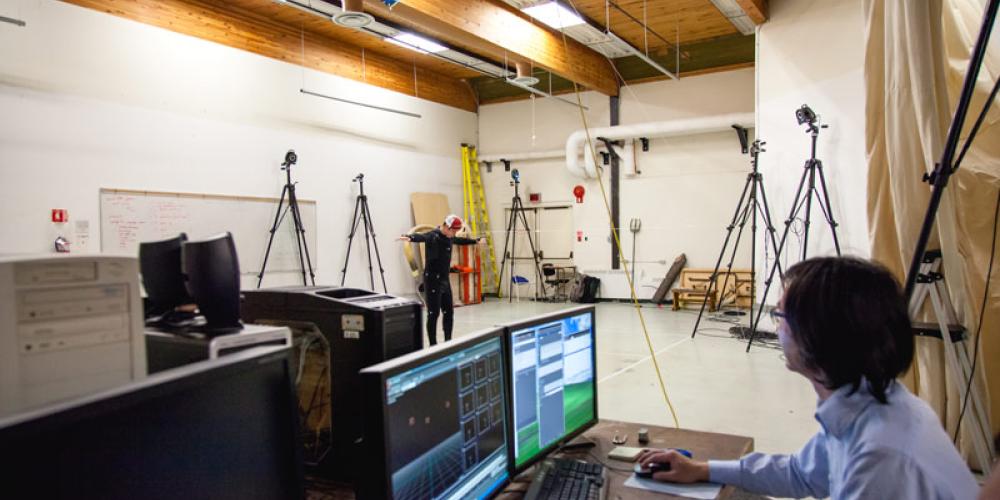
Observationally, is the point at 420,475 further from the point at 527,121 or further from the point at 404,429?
the point at 527,121

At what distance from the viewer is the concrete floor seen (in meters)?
3.77

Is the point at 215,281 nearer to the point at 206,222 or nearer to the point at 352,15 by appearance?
the point at 352,15

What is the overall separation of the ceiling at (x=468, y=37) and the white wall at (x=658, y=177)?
1.27ft

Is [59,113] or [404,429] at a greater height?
[59,113]

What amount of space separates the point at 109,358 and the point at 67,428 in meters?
0.28

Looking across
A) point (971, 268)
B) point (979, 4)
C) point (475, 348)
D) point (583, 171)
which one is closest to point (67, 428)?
point (475, 348)

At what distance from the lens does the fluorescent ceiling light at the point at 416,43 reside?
7.88 m

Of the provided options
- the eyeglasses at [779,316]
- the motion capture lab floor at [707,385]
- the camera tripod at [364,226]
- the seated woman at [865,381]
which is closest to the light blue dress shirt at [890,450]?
the seated woman at [865,381]

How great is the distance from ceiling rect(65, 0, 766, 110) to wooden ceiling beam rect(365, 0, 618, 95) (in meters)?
0.01

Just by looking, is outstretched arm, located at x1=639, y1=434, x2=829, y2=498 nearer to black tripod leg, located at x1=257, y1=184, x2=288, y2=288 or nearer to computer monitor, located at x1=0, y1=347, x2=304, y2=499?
computer monitor, located at x1=0, y1=347, x2=304, y2=499

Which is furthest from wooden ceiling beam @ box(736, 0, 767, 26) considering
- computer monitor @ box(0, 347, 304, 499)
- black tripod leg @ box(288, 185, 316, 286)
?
computer monitor @ box(0, 347, 304, 499)

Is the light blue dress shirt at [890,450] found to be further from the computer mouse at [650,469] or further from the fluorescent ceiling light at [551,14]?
the fluorescent ceiling light at [551,14]

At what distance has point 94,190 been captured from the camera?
6215 mm

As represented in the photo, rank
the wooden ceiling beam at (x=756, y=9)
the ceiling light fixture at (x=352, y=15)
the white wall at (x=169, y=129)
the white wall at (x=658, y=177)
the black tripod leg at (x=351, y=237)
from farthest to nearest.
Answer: the white wall at (x=658, y=177), the black tripod leg at (x=351, y=237), the wooden ceiling beam at (x=756, y=9), the white wall at (x=169, y=129), the ceiling light fixture at (x=352, y=15)
